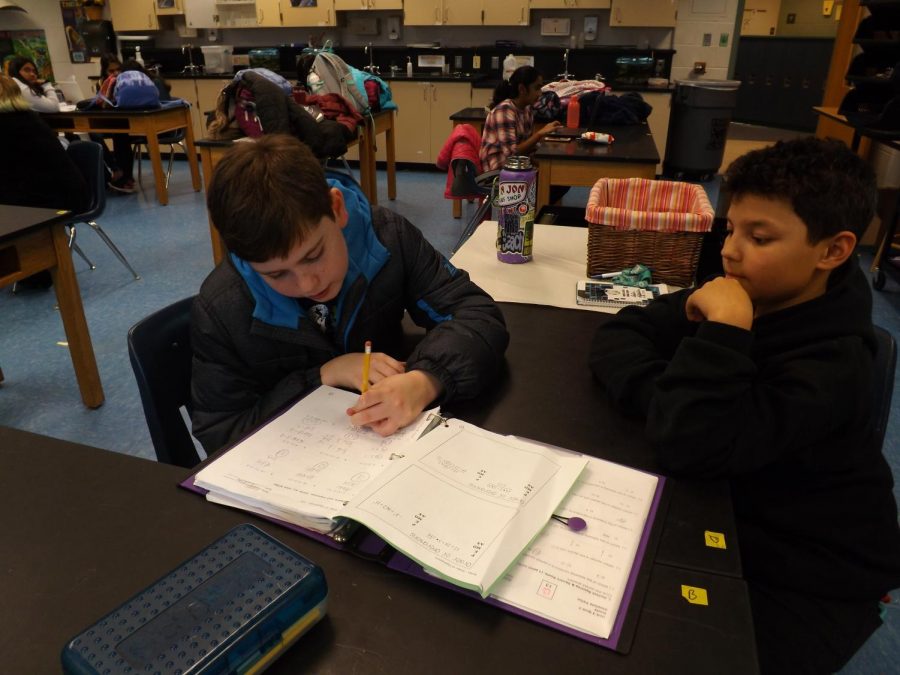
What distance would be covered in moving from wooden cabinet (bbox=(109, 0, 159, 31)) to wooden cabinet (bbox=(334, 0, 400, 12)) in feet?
6.91

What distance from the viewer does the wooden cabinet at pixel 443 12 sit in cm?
588

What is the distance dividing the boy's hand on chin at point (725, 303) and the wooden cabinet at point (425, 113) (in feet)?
17.6

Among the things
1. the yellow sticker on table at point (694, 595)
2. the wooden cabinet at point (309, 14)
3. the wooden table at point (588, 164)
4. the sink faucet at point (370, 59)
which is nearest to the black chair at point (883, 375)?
the yellow sticker on table at point (694, 595)

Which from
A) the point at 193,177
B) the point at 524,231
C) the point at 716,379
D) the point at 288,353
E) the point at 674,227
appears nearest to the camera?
the point at 716,379

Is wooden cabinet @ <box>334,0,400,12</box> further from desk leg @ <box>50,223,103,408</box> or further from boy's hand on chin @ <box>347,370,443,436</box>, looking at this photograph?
boy's hand on chin @ <box>347,370,443,436</box>

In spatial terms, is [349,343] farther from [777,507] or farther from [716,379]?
[777,507]

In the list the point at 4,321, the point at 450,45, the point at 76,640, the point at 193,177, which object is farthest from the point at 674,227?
the point at 450,45

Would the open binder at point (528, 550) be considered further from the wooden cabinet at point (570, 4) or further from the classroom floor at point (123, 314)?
the wooden cabinet at point (570, 4)

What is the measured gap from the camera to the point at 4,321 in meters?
3.07

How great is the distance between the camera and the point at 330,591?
0.65 m

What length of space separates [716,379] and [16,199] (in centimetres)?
344

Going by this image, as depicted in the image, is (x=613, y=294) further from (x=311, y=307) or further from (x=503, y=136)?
(x=503, y=136)

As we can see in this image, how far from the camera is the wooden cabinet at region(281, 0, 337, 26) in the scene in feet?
20.3

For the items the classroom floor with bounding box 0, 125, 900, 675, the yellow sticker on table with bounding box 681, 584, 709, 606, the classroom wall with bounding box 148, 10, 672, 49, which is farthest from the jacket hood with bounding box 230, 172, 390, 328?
the classroom wall with bounding box 148, 10, 672, 49
